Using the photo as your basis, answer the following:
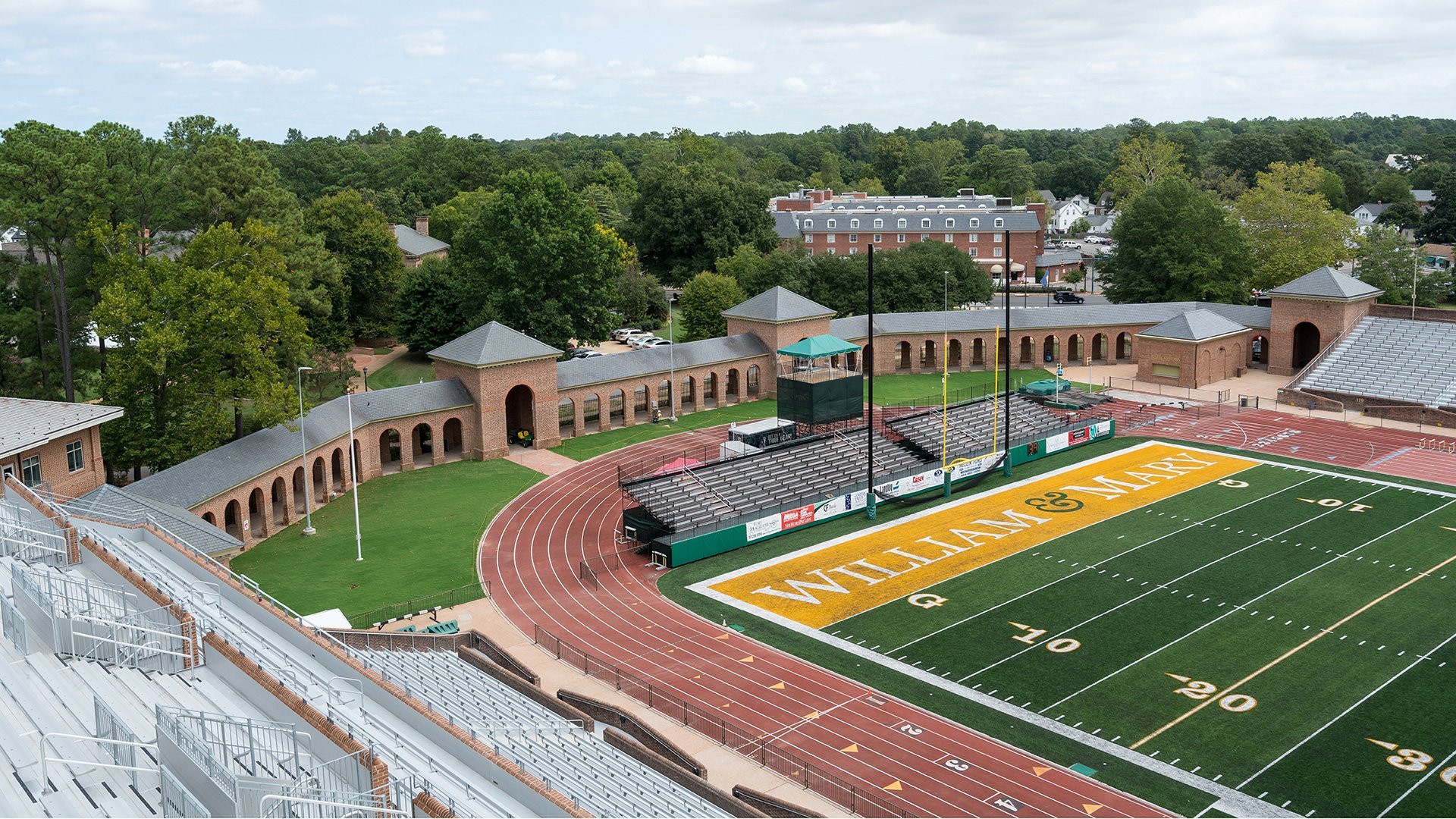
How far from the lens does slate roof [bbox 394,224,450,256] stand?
9575cm

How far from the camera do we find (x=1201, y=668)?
98.9 ft

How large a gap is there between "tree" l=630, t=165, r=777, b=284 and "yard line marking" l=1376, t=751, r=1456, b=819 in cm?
6810

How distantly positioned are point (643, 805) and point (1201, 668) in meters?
17.6

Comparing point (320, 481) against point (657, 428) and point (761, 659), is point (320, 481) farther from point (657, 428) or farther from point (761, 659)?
point (761, 659)

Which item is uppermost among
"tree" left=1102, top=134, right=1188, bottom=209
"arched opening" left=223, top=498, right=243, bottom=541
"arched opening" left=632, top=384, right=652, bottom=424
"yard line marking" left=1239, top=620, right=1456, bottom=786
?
"tree" left=1102, top=134, right=1188, bottom=209

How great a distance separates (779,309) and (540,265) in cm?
1407

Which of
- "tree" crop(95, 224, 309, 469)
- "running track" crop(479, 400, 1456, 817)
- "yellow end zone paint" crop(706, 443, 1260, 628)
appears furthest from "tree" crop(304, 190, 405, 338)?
"yellow end zone paint" crop(706, 443, 1260, 628)

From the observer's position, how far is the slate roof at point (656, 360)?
187 feet

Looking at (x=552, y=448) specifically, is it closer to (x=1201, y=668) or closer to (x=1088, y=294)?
(x=1201, y=668)

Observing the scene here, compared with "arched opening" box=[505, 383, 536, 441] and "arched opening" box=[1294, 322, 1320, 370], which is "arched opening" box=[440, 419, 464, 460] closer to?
"arched opening" box=[505, 383, 536, 441]

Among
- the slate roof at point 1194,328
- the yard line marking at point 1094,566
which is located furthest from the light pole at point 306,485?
the slate roof at point 1194,328

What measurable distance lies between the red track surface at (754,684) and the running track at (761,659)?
4 centimetres

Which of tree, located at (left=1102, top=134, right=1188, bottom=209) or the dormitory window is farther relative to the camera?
tree, located at (left=1102, top=134, right=1188, bottom=209)

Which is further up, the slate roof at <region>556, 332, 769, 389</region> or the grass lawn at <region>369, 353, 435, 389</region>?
the slate roof at <region>556, 332, 769, 389</region>
